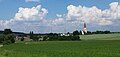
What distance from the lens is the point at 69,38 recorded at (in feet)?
467

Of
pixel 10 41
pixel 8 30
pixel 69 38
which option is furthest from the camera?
pixel 8 30

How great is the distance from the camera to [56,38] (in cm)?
14938

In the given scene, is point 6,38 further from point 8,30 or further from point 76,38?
point 8,30

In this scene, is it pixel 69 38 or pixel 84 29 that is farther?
pixel 84 29

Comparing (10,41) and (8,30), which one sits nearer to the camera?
(10,41)

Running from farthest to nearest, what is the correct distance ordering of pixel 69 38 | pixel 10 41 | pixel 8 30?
pixel 8 30 < pixel 69 38 < pixel 10 41

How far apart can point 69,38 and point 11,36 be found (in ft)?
87.8

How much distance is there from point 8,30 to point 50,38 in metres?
48.2

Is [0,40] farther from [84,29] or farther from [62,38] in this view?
[84,29]

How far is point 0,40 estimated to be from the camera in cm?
13838

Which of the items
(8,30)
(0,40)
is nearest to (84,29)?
(8,30)

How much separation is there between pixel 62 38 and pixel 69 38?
13.8 ft

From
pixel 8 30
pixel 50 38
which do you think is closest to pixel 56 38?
pixel 50 38

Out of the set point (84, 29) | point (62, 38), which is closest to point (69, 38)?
point (62, 38)
